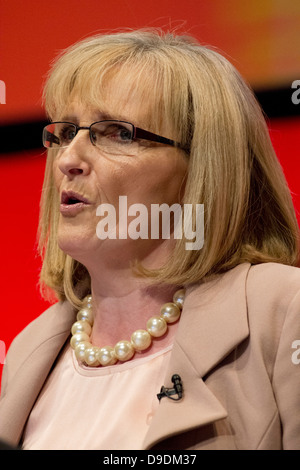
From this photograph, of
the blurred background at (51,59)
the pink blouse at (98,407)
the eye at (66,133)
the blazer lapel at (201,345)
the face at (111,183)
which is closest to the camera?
the blazer lapel at (201,345)

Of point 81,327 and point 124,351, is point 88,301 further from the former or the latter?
point 124,351

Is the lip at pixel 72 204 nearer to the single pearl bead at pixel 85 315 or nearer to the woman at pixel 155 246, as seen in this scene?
the woman at pixel 155 246

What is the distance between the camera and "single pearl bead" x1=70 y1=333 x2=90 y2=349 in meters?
1.59

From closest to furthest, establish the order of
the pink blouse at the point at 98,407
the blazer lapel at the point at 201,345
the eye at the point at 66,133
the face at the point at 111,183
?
the blazer lapel at the point at 201,345 → the pink blouse at the point at 98,407 → the face at the point at 111,183 → the eye at the point at 66,133

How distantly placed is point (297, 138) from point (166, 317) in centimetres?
60

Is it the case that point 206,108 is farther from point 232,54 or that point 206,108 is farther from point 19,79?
point 19,79

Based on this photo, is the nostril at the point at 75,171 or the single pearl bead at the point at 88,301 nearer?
the nostril at the point at 75,171

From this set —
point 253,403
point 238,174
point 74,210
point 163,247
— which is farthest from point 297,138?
point 253,403

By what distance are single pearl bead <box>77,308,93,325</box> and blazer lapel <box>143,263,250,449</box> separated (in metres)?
0.28

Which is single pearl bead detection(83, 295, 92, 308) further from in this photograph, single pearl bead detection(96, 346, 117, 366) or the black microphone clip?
the black microphone clip

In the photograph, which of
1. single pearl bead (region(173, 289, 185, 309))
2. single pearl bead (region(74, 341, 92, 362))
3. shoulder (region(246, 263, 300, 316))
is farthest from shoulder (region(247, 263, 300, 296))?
single pearl bead (region(74, 341, 92, 362))

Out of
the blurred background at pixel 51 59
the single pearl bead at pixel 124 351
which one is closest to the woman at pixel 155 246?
the single pearl bead at pixel 124 351

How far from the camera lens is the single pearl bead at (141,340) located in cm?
147

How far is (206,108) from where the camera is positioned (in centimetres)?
149
